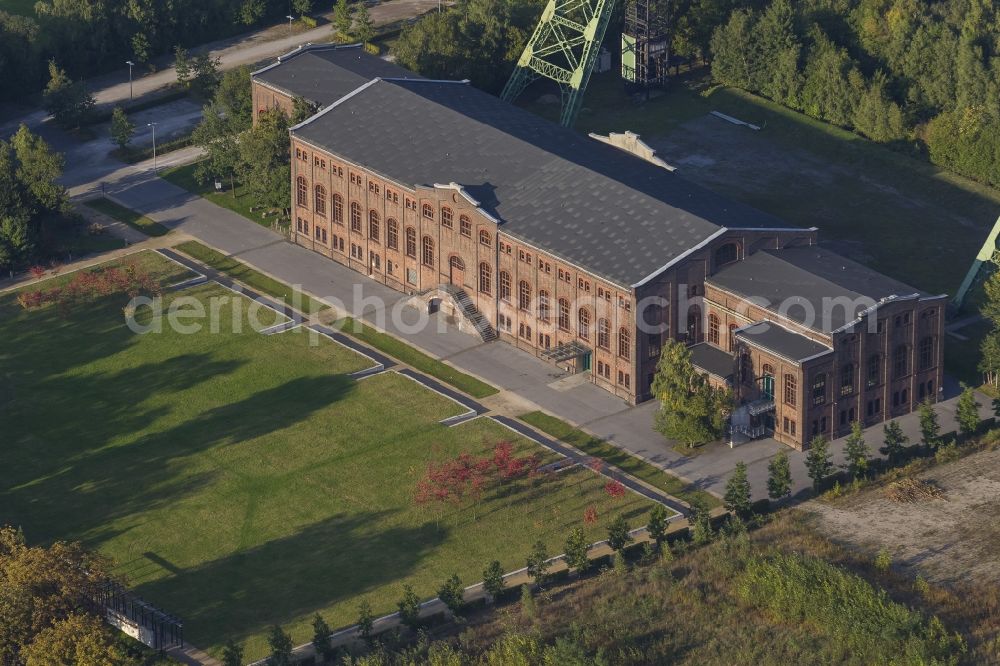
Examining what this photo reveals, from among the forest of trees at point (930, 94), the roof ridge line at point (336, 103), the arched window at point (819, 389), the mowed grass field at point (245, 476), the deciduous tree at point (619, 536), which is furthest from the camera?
the forest of trees at point (930, 94)

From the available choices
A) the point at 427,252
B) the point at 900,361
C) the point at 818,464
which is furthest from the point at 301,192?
the point at 818,464

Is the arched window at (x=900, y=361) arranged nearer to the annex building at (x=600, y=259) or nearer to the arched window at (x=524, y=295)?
the annex building at (x=600, y=259)

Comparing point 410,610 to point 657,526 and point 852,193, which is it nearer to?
point 657,526

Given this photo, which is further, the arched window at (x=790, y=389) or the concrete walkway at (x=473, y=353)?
the concrete walkway at (x=473, y=353)

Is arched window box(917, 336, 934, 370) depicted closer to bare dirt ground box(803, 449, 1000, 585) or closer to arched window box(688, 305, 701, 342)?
bare dirt ground box(803, 449, 1000, 585)

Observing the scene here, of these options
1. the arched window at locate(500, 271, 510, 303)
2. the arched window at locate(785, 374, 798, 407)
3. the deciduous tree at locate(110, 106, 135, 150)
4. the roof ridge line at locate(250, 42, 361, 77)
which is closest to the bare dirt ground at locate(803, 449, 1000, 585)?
the arched window at locate(785, 374, 798, 407)

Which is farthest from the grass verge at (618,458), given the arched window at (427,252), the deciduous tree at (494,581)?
the arched window at (427,252)

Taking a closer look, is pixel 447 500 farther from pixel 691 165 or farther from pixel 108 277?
pixel 691 165

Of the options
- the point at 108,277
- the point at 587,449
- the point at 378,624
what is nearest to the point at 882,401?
the point at 587,449
